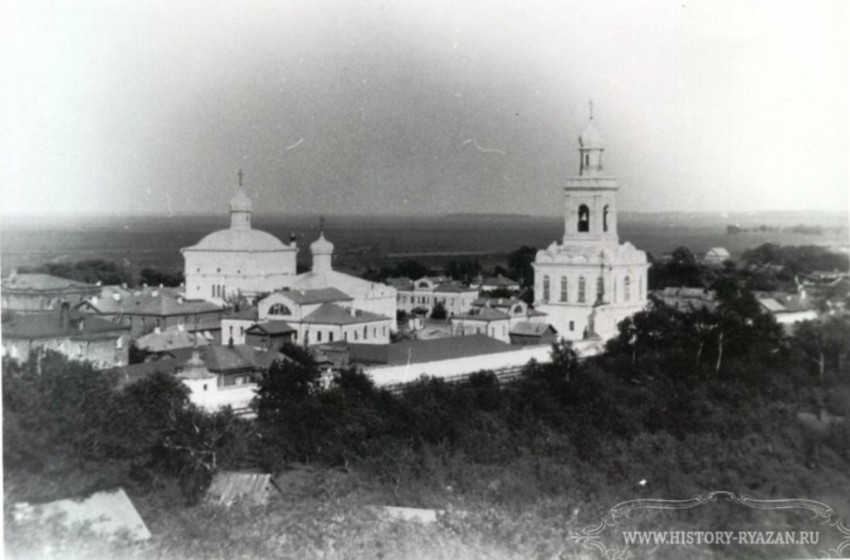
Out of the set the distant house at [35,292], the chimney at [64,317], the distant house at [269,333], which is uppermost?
the distant house at [35,292]

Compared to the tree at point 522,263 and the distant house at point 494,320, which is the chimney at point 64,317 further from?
the tree at point 522,263

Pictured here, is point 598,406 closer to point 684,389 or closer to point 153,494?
point 684,389

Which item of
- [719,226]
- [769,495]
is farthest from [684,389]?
[719,226]

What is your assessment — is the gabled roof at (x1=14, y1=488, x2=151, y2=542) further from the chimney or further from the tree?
the tree

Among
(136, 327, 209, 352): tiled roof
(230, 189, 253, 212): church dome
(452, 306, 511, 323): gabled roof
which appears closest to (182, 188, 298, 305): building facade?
(230, 189, 253, 212): church dome

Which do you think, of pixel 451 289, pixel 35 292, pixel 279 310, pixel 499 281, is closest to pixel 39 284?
pixel 35 292

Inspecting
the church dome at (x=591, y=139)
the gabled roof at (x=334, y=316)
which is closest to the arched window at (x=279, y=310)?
the gabled roof at (x=334, y=316)
